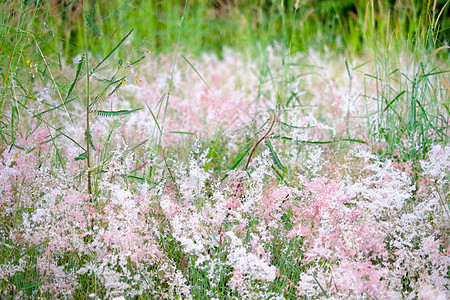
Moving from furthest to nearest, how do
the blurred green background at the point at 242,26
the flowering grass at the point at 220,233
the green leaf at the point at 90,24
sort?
the blurred green background at the point at 242,26 → the green leaf at the point at 90,24 → the flowering grass at the point at 220,233

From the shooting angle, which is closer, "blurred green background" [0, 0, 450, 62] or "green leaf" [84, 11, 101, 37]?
"green leaf" [84, 11, 101, 37]

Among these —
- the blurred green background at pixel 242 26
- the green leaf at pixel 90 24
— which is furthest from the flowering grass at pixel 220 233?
the blurred green background at pixel 242 26

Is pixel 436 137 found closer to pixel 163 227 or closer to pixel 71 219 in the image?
pixel 163 227

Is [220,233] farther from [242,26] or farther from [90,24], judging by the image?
[242,26]

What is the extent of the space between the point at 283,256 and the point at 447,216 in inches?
20.4

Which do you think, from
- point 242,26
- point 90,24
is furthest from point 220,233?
point 242,26

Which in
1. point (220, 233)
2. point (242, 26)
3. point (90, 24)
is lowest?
point (220, 233)

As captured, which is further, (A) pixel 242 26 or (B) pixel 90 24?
(A) pixel 242 26

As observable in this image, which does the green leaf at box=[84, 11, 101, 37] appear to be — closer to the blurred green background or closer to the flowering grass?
the flowering grass

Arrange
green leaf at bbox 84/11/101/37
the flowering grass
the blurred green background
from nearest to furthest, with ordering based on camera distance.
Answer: the flowering grass → green leaf at bbox 84/11/101/37 → the blurred green background

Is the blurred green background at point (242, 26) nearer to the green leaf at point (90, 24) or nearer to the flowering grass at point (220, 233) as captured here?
the green leaf at point (90, 24)

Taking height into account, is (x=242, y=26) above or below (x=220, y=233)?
above

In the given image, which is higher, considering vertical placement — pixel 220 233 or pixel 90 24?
pixel 90 24

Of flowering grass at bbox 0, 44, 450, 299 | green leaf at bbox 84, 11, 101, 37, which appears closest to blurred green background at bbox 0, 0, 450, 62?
green leaf at bbox 84, 11, 101, 37
